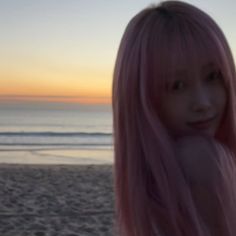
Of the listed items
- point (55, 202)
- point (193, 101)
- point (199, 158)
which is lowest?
point (55, 202)

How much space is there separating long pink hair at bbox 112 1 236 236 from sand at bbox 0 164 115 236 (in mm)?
5501

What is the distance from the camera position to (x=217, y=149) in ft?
3.41

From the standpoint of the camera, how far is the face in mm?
1100

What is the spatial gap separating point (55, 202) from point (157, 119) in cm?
796

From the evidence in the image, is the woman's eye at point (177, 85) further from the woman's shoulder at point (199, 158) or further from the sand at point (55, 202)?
the sand at point (55, 202)

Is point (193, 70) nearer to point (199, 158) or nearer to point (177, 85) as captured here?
point (177, 85)

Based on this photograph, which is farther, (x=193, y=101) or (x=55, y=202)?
(x=55, y=202)

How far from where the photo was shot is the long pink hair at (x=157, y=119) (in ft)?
3.39

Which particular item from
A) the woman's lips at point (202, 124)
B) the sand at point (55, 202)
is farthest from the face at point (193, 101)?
the sand at point (55, 202)

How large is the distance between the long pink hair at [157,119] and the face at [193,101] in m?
0.02

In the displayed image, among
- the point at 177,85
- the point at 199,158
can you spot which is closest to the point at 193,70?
the point at 177,85

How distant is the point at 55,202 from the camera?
8.85 m

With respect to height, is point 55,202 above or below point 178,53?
below

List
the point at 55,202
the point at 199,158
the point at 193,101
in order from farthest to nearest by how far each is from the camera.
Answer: the point at 55,202 → the point at 193,101 → the point at 199,158
